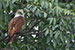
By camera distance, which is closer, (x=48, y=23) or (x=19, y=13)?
(x=48, y=23)

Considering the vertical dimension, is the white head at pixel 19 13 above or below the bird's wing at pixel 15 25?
above

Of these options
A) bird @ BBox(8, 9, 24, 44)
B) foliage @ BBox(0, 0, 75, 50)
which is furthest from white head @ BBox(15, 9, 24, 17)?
foliage @ BBox(0, 0, 75, 50)

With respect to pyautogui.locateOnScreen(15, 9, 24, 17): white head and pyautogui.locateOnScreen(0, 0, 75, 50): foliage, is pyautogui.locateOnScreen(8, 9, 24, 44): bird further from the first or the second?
pyautogui.locateOnScreen(0, 0, 75, 50): foliage

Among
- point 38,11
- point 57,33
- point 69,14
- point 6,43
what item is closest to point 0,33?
point 6,43

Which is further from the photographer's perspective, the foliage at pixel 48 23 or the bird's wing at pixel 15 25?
the bird's wing at pixel 15 25

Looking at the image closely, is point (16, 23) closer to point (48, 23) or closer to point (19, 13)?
point (19, 13)

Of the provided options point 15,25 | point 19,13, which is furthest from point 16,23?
point 19,13

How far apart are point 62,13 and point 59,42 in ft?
1.65

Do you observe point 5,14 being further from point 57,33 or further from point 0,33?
point 57,33

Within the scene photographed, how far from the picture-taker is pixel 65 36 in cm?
317

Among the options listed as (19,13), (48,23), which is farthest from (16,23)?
(48,23)

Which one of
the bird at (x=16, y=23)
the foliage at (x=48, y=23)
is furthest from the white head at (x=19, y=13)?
the foliage at (x=48, y=23)

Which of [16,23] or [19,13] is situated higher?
[19,13]

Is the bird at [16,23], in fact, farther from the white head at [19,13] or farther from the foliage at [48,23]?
the foliage at [48,23]
